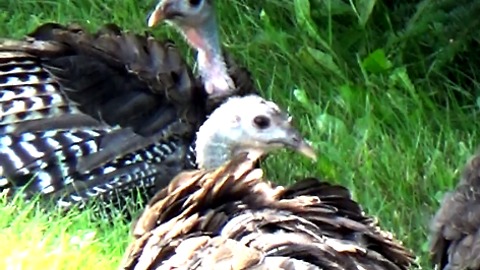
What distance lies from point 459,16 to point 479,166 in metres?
1.66

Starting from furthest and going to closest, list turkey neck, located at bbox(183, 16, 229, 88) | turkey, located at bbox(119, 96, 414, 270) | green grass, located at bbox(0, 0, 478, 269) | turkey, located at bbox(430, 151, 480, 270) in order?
1. turkey neck, located at bbox(183, 16, 229, 88)
2. green grass, located at bbox(0, 0, 478, 269)
3. turkey, located at bbox(430, 151, 480, 270)
4. turkey, located at bbox(119, 96, 414, 270)

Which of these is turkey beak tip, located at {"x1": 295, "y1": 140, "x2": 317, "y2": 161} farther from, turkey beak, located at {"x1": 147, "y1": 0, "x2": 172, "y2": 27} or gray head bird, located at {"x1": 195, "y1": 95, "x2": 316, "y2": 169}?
turkey beak, located at {"x1": 147, "y1": 0, "x2": 172, "y2": 27}

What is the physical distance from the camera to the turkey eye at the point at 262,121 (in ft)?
19.6

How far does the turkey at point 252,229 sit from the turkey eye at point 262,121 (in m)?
1.15

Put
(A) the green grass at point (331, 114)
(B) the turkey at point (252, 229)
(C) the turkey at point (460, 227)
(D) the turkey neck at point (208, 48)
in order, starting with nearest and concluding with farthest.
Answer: (B) the turkey at point (252, 229)
(C) the turkey at point (460, 227)
(A) the green grass at point (331, 114)
(D) the turkey neck at point (208, 48)

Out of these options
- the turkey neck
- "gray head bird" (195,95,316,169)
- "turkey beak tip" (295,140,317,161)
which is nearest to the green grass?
"turkey beak tip" (295,140,317,161)

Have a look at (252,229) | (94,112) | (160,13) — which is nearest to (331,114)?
(160,13)

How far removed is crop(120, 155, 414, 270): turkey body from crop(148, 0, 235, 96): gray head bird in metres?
1.95

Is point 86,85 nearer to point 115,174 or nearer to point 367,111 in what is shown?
point 115,174

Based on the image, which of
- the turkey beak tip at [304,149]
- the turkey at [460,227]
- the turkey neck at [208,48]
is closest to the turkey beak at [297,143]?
the turkey beak tip at [304,149]

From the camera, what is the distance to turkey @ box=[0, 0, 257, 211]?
5.96 metres

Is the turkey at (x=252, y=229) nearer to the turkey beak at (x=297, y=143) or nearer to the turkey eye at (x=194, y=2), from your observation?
the turkey beak at (x=297, y=143)

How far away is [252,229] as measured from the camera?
434cm

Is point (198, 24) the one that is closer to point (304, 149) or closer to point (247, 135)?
point (247, 135)
